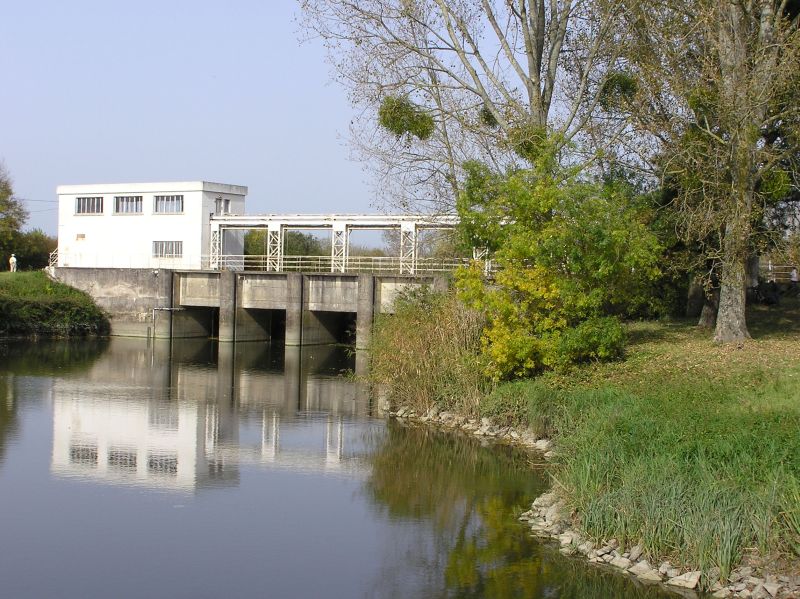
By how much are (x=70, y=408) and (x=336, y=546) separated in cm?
1380

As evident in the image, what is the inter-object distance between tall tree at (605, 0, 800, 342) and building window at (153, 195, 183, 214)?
29.5 metres

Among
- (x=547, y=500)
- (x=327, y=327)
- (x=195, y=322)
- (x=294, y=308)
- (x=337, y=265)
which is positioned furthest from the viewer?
(x=195, y=322)

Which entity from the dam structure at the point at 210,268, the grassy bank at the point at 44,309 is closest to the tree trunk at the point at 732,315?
the dam structure at the point at 210,268

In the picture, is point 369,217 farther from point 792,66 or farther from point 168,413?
point 792,66

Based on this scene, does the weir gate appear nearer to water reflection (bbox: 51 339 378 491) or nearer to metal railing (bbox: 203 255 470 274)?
metal railing (bbox: 203 255 470 274)

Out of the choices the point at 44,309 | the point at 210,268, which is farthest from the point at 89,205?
the point at 210,268

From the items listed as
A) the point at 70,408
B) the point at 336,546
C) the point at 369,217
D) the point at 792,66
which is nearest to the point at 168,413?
the point at 70,408

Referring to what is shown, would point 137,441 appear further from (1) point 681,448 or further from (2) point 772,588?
(2) point 772,588

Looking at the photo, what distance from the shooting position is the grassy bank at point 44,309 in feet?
149

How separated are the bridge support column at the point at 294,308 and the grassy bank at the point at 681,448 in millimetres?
22502

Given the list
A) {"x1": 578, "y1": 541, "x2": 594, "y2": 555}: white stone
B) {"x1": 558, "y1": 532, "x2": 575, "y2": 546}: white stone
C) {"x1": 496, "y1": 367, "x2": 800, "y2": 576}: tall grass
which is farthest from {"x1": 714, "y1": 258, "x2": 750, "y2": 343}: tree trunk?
{"x1": 578, "y1": 541, "x2": 594, "y2": 555}: white stone

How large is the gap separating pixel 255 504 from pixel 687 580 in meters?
7.41

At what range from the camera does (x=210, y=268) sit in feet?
159

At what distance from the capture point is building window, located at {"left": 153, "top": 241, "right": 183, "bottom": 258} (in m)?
49.6
